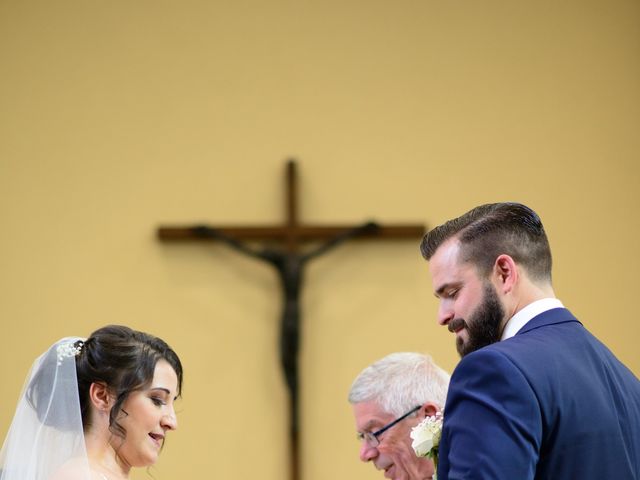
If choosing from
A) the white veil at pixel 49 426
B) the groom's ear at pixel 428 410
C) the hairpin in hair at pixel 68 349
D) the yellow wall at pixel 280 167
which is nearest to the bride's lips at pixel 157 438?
the white veil at pixel 49 426

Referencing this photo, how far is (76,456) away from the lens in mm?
2910

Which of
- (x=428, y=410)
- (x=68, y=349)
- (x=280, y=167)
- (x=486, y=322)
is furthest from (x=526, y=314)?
(x=280, y=167)

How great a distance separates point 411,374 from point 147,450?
946mm

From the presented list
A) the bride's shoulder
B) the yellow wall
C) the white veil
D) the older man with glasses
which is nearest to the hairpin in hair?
the white veil

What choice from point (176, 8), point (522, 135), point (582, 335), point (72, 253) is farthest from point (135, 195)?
point (582, 335)

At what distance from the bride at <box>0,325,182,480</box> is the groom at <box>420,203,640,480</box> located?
94 cm

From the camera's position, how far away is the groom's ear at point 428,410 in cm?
347

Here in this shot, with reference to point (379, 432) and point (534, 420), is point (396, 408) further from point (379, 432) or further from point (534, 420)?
point (534, 420)

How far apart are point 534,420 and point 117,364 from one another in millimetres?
1303

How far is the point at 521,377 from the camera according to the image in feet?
7.23

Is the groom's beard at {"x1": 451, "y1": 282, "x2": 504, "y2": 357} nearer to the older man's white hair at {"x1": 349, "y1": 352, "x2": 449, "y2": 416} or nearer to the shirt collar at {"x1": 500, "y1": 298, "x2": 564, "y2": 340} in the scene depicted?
the shirt collar at {"x1": 500, "y1": 298, "x2": 564, "y2": 340}

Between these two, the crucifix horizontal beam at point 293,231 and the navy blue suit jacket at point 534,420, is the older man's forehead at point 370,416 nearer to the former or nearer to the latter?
the navy blue suit jacket at point 534,420

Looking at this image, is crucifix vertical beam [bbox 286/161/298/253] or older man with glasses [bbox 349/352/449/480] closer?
older man with glasses [bbox 349/352/449/480]

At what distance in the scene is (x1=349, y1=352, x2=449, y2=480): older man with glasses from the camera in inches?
136
